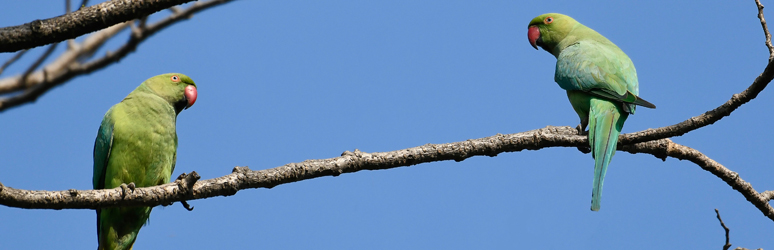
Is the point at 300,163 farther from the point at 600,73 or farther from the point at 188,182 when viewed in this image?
the point at 600,73

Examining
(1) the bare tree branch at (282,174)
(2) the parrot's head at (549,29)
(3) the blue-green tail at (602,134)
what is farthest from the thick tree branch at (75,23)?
(2) the parrot's head at (549,29)

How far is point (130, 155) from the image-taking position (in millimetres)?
4855

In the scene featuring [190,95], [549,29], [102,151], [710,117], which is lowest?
[710,117]

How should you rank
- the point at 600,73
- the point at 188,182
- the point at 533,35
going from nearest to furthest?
the point at 188,182, the point at 600,73, the point at 533,35

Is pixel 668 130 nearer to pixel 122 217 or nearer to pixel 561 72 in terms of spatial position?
pixel 561 72

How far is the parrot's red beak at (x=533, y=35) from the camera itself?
6.55m

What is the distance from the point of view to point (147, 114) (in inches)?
201

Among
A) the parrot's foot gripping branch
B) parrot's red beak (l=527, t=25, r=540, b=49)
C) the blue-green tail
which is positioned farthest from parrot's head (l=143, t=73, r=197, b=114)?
the blue-green tail

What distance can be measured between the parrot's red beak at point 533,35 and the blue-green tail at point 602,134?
6.66 ft

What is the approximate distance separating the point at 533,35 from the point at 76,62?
4.89 metres

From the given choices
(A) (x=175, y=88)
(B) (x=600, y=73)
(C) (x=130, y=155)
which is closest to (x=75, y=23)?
(C) (x=130, y=155)

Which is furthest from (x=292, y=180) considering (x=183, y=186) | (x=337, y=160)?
(x=183, y=186)

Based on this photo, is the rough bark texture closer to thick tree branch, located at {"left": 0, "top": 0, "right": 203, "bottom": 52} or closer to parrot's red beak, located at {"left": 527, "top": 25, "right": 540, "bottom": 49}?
thick tree branch, located at {"left": 0, "top": 0, "right": 203, "bottom": 52}

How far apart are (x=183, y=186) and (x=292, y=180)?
2.03ft
